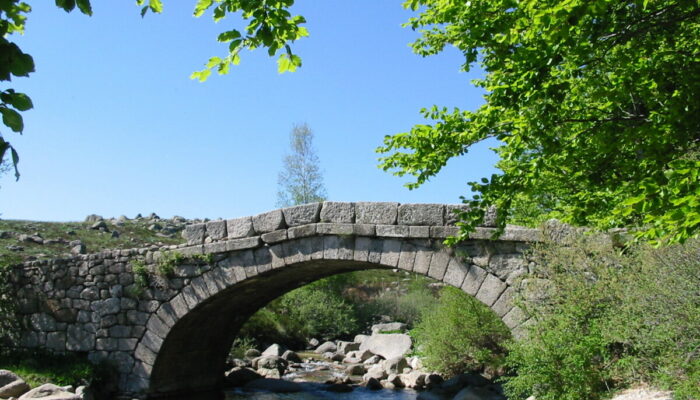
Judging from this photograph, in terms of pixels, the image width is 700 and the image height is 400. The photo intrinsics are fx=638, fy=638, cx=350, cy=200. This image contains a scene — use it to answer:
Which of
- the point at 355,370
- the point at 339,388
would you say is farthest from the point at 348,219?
the point at 355,370

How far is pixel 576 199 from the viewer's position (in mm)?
8750

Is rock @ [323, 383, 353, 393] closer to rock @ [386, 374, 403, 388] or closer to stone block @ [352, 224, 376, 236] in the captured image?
rock @ [386, 374, 403, 388]

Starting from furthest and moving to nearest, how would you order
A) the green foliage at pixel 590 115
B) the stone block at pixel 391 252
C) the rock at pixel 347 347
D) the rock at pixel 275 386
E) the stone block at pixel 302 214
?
the rock at pixel 347 347
the rock at pixel 275 386
the stone block at pixel 302 214
the stone block at pixel 391 252
the green foliage at pixel 590 115

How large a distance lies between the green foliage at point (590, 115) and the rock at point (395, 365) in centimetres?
615

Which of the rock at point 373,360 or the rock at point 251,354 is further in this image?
the rock at point 251,354

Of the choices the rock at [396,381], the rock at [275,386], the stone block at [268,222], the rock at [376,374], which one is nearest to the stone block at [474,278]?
the stone block at [268,222]

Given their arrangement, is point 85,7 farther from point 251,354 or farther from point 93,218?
point 93,218

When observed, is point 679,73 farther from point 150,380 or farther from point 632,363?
point 150,380

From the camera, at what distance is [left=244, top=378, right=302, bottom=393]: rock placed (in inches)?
476

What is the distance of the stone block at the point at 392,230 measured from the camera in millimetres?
8555

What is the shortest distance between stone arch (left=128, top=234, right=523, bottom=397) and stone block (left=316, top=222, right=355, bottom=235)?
0.11m

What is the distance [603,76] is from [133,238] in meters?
22.5

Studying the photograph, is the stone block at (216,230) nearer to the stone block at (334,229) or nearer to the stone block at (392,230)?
the stone block at (334,229)

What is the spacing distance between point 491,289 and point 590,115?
99.0 inches
